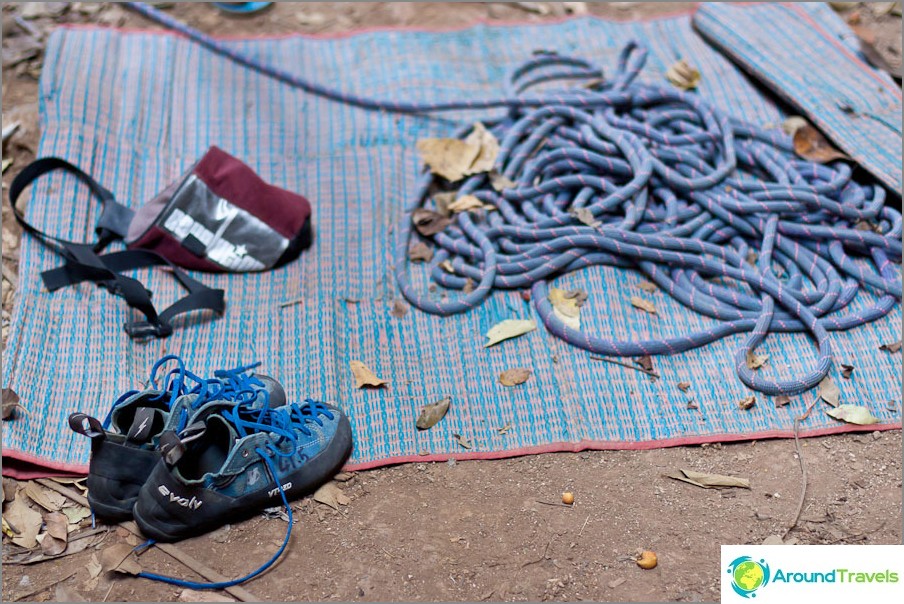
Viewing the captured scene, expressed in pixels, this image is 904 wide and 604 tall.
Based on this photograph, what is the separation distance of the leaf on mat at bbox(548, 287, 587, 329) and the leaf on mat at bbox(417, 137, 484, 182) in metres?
0.66

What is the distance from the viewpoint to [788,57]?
11.9 feet

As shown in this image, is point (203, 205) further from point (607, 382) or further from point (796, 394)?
point (796, 394)

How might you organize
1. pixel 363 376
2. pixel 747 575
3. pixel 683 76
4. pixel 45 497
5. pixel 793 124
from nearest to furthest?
pixel 747 575
pixel 45 497
pixel 363 376
pixel 793 124
pixel 683 76

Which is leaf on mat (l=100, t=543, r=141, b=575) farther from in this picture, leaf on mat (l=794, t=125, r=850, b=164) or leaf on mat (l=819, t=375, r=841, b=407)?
leaf on mat (l=794, t=125, r=850, b=164)

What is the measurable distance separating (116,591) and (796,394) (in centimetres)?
197

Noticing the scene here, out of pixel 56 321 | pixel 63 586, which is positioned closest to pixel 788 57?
pixel 56 321

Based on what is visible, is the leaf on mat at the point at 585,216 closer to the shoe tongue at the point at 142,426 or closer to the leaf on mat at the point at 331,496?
the leaf on mat at the point at 331,496

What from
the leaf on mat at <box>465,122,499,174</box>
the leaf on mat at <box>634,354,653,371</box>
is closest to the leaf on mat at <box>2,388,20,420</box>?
the leaf on mat at <box>465,122,499,174</box>

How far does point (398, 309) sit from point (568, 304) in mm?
564

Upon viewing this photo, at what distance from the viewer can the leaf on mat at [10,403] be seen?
2393mm

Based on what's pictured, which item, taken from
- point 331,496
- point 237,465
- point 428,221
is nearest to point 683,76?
point 428,221

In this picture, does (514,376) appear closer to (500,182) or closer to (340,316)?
(340,316)

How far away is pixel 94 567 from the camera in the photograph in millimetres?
2102

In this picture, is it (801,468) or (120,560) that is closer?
(120,560)
